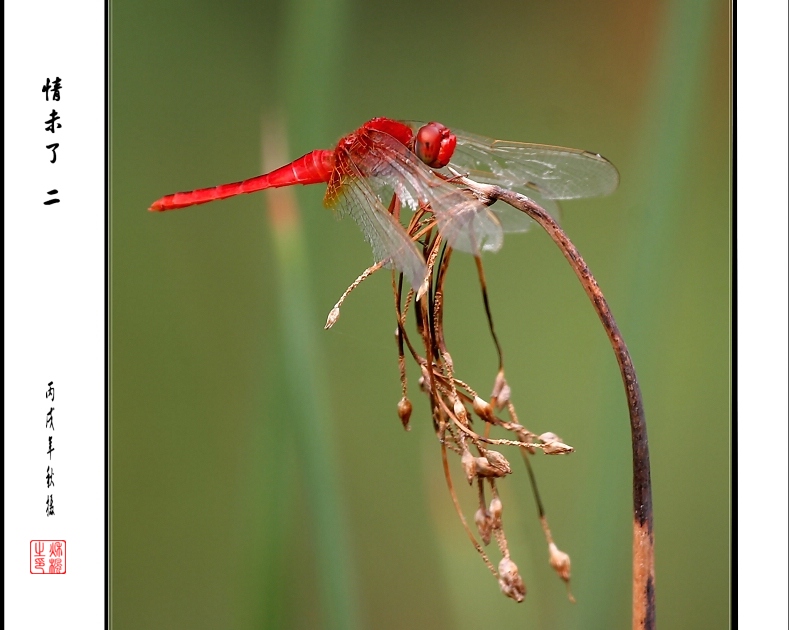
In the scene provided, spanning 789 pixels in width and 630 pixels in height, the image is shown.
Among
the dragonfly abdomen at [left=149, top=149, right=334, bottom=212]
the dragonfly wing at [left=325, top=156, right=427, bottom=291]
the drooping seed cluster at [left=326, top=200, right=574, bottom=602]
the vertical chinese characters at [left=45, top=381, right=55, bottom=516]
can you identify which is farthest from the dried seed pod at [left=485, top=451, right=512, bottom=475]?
the vertical chinese characters at [left=45, top=381, right=55, bottom=516]

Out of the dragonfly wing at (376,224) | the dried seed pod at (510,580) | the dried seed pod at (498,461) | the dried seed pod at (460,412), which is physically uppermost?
the dragonfly wing at (376,224)

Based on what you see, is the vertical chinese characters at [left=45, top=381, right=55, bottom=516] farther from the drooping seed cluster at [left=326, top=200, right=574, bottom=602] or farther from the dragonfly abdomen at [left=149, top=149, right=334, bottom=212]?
the drooping seed cluster at [left=326, top=200, right=574, bottom=602]

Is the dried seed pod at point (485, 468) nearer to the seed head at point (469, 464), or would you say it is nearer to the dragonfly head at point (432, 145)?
the seed head at point (469, 464)

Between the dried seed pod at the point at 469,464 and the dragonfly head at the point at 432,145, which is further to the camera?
the dragonfly head at the point at 432,145

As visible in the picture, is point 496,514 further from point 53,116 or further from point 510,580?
point 53,116

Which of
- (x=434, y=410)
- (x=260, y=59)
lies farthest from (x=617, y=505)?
(x=260, y=59)

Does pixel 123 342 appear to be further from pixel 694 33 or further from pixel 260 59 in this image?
pixel 694 33

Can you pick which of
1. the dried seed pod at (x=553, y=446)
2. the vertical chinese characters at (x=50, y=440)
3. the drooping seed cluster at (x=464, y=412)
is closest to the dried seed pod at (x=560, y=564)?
the drooping seed cluster at (x=464, y=412)
